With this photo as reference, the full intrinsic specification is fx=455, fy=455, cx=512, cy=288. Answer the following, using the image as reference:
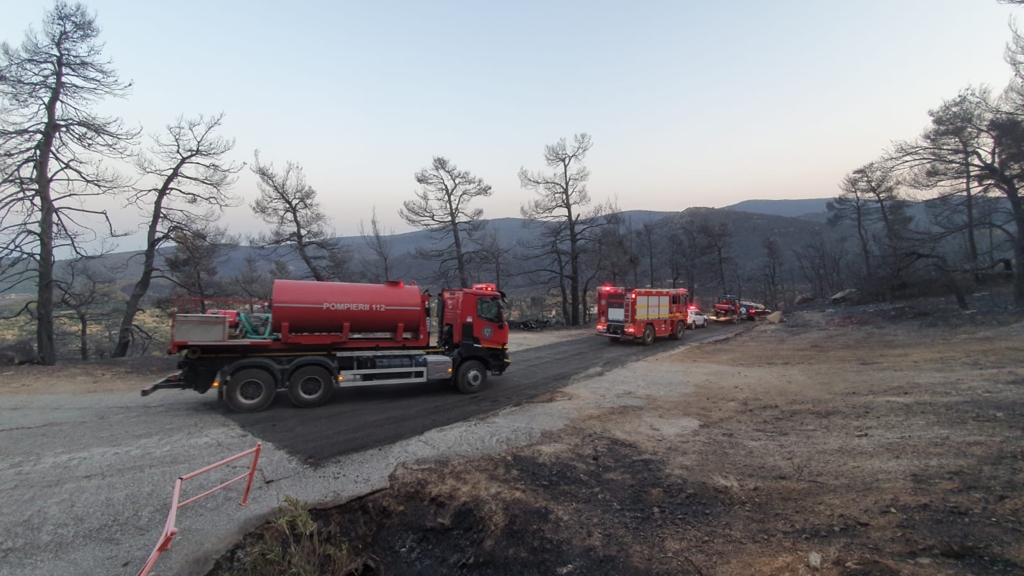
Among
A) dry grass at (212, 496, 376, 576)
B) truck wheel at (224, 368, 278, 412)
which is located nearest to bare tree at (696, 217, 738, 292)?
truck wheel at (224, 368, 278, 412)

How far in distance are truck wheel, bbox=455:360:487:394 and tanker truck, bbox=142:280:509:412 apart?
27mm

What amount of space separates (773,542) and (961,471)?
10.7ft

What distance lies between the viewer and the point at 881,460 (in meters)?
6.31

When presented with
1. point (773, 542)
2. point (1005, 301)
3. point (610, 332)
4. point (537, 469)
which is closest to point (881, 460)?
point (773, 542)

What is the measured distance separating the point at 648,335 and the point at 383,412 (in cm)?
1651

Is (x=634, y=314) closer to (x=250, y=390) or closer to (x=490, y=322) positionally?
(x=490, y=322)

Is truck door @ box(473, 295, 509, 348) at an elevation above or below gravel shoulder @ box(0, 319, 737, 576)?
above

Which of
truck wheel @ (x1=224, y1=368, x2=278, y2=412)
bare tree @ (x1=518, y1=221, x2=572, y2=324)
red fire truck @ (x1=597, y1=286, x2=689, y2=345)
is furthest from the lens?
bare tree @ (x1=518, y1=221, x2=572, y2=324)

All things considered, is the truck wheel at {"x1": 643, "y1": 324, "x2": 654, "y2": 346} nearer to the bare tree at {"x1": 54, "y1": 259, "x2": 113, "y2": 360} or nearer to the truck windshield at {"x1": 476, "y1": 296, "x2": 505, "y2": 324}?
the truck windshield at {"x1": 476, "y1": 296, "x2": 505, "y2": 324}

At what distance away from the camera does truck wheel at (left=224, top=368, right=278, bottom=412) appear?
9.85 meters

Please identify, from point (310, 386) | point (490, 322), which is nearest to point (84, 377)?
point (310, 386)

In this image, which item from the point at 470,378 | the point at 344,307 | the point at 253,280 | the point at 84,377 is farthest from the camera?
the point at 253,280

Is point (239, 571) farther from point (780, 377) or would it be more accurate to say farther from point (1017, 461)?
point (780, 377)

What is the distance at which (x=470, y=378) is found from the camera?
1230 centimetres
